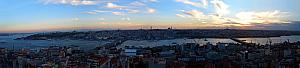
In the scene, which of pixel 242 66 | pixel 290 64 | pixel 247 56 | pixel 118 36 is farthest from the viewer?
pixel 118 36

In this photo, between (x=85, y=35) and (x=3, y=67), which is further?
(x=85, y=35)

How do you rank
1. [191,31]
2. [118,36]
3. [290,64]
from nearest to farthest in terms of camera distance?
1. [290,64]
2. [118,36]
3. [191,31]

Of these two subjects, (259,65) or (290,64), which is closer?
(290,64)

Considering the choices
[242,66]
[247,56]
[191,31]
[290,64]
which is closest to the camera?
[290,64]

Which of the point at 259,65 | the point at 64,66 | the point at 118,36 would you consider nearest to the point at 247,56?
the point at 259,65

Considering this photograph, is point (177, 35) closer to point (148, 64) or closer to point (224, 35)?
point (224, 35)

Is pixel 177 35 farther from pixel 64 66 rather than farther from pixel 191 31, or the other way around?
pixel 64 66

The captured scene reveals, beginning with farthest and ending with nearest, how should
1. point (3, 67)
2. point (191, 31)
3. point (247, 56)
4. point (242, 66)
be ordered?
point (191, 31)
point (247, 56)
point (3, 67)
point (242, 66)

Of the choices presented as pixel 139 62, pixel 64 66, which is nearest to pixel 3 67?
pixel 64 66
